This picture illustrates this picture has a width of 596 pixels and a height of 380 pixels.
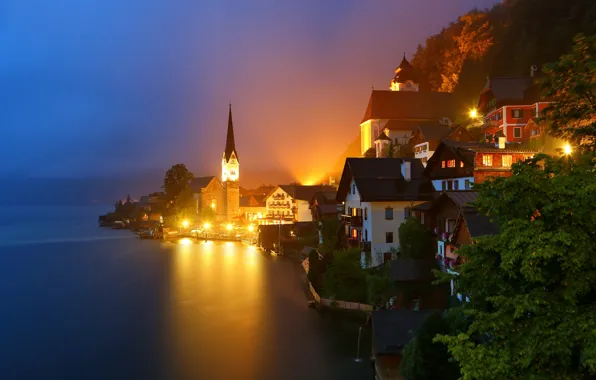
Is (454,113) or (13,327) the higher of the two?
(454,113)

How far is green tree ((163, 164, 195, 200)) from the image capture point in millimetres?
101188

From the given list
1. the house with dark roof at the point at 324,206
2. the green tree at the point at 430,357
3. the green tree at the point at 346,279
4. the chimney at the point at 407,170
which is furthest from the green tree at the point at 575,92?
the house with dark roof at the point at 324,206

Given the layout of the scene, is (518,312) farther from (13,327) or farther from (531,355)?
(13,327)

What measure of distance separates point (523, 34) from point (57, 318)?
56695 mm

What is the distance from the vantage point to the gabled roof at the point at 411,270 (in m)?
24.6

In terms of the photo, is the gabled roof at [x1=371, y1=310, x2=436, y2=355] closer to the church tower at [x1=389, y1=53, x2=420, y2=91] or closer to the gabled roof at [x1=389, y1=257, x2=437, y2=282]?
the gabled roof at [x1=389, y1=257, x2=437, y2=282]

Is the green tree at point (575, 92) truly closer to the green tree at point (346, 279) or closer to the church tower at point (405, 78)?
the green tree at point (346, 279)

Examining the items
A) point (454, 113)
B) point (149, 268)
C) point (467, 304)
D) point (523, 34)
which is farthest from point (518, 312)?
point (454, 113)

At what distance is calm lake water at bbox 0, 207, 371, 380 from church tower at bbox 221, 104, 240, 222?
44.5 m

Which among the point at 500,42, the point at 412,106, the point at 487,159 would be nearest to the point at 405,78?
the point at 412,106

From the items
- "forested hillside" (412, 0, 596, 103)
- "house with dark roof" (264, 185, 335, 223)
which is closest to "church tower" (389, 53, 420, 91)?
"forested hillside" (412, 0, 596, 103)

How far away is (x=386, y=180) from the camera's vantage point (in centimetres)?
3428

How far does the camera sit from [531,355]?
21.9 feet

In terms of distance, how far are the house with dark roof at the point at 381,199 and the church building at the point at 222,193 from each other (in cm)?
6285
